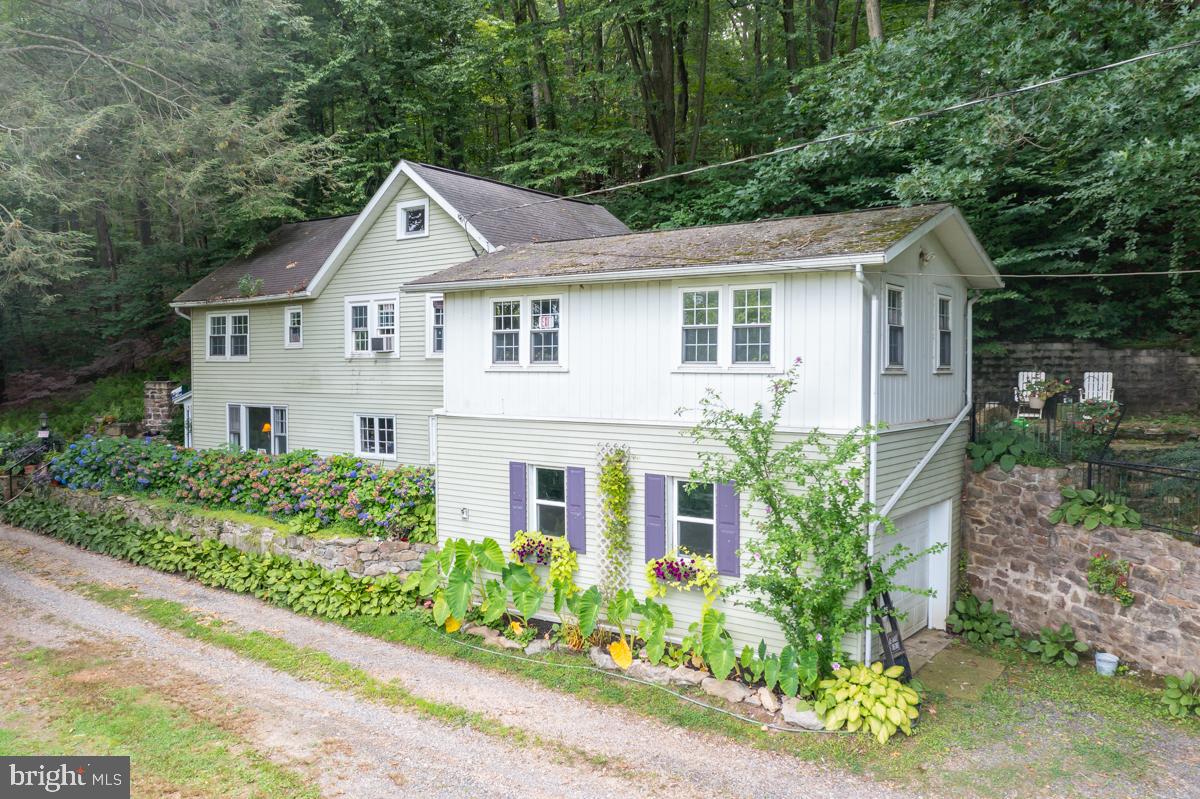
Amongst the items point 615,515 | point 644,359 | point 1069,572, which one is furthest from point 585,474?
point 1069,572

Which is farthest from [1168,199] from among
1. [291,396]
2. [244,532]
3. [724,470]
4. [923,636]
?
[291,396]

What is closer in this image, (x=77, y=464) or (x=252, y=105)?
(x=77, y=464)

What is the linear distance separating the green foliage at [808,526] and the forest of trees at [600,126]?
6.52 m

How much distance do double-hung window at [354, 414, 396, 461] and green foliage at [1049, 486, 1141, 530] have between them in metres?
13.7

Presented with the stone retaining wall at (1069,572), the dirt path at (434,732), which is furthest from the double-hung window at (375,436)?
the stone retaining wall at (1069,572)

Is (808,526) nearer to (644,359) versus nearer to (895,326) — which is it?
(895,326)

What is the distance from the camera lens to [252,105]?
2288cm

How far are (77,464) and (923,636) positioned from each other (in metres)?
19.2

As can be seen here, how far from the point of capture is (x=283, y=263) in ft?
66.5

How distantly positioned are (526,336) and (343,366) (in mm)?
8406

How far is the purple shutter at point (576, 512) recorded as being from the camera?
11242 mm

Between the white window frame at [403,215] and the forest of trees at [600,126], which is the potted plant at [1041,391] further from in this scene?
the white window frame at [403,215]

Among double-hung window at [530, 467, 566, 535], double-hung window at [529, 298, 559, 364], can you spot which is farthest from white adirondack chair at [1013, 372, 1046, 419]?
double-hung window at [529, 298, 559, 364]

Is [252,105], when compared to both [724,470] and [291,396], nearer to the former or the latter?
[291,396]
